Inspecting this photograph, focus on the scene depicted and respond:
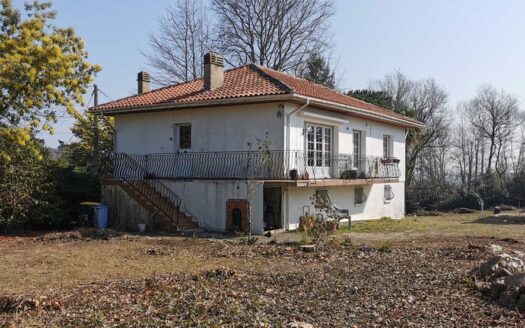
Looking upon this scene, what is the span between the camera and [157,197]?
19.3 m

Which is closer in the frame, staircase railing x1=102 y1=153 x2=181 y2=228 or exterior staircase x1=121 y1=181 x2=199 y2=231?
exterior staircase x1=121 y1=181 x2=199 y2=231

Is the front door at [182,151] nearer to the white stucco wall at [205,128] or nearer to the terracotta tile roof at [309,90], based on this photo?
the white stucco wall at [205,128]

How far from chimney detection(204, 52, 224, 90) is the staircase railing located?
13.5 ft

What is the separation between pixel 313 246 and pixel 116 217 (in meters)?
9.37

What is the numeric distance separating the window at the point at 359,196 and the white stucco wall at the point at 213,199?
694 cm

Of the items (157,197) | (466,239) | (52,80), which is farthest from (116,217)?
(466,239)

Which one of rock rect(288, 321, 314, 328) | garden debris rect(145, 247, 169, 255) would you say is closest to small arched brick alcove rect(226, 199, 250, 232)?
garden debris rect(145, 247, 169, 255)

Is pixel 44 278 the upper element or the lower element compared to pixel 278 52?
lower

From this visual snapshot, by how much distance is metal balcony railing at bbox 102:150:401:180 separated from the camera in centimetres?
1819

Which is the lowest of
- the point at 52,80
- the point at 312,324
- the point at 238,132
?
the point at 312,324

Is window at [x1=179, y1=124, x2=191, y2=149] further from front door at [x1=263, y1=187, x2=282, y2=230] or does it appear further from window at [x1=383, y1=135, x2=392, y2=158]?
window at [x1=383, y1=135, x2=392, y2=158]

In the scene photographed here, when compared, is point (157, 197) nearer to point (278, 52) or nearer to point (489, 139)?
point (278, 52)

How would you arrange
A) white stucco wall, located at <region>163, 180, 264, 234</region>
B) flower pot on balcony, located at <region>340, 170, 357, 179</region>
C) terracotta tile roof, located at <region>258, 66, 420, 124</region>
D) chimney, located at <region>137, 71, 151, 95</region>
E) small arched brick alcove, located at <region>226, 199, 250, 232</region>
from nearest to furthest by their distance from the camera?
white stucco wall, located at <region>163, 180, 264, 234</region> → small arched brick alcove, located at <region>226, 199, 250, 232</region> → terracotta tile roof, located at <region>258, 66, 420, 124</region> → flower pot on balcony, located at <region>340, 170, 357, 179</region> → chimney, located at <region>137, 71, 151, 95</region>

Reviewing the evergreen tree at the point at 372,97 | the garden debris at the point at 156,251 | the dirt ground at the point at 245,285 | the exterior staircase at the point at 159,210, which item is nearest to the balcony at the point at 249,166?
the exterior staircase at the point at 159,210
